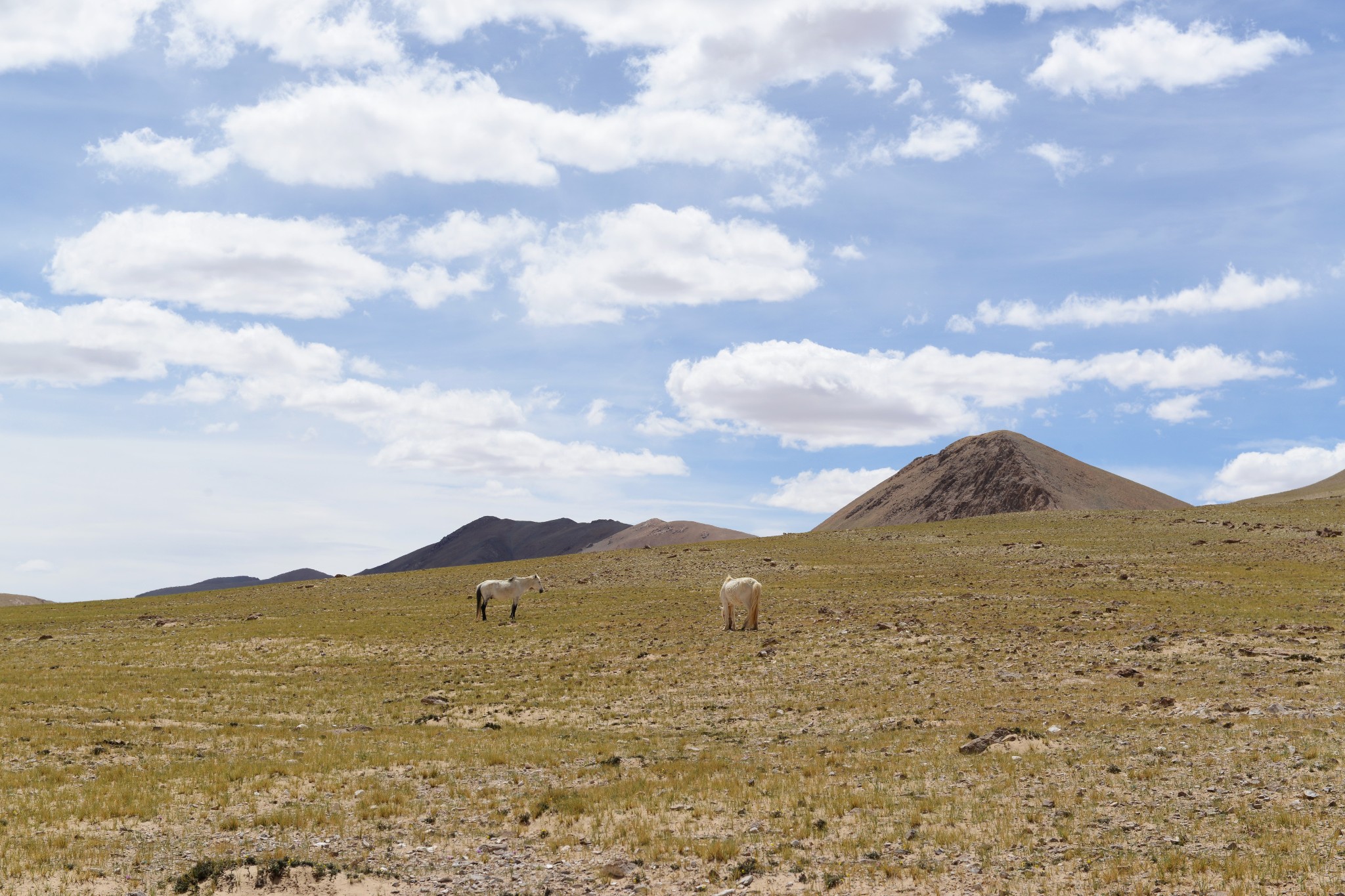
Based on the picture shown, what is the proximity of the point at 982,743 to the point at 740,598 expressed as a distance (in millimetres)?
23348

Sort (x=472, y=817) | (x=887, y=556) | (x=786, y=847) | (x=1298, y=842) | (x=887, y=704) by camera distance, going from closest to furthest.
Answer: (x=1298, y=842)
(x=786, y=847)
(x=472, y=817)
(x=887, y=704)
(x=887, y=556)

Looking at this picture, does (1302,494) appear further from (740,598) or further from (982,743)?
(982,743)

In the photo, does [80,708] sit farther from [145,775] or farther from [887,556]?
[887,556]

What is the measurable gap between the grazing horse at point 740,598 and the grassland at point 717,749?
1.02m

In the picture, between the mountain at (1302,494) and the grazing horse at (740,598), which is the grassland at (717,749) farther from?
the mountain at (1302,494)

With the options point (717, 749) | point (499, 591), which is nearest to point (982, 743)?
point (717, 749)

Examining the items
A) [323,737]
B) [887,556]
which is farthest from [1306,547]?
[323,737]

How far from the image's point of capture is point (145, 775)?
62.6 ft

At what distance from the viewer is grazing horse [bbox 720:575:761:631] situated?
4259 cm

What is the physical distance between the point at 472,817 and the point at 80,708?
19.0m

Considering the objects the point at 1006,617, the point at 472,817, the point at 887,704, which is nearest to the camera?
the point at 472,817

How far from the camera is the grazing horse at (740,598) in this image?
42594 mm

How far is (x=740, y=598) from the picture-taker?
43.1 meters

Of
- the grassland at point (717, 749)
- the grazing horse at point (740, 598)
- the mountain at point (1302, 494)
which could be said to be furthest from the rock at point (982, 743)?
the mountain at point (1302, 494)
